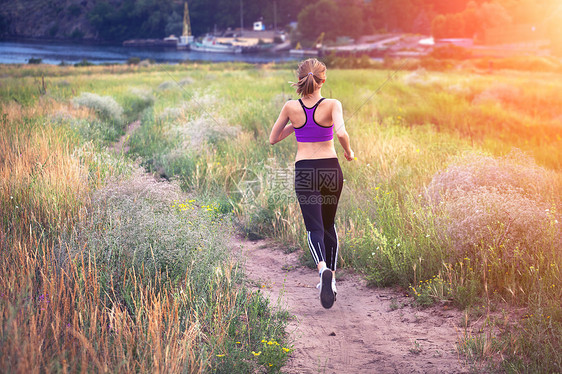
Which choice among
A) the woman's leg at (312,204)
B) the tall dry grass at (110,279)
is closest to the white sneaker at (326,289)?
the woman's leg at (312,204)

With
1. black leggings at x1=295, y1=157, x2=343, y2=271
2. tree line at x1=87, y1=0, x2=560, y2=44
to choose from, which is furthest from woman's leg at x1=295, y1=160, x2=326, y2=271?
tree line at x1=87, y1=0, x2=560, y2=44

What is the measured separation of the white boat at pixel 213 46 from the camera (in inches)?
3375

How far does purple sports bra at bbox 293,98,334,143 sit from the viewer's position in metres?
4.09

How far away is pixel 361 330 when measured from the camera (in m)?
3.97

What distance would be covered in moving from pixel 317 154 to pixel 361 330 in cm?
171

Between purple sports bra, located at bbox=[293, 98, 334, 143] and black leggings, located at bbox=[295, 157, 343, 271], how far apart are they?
0.21 m

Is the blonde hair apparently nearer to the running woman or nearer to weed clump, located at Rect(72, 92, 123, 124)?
the running woman

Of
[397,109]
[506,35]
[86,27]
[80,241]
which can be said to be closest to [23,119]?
[80,241]

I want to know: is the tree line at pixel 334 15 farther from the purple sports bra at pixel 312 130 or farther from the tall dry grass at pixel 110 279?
the purple sports bra at pixel 312 130

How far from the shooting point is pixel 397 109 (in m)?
14.9

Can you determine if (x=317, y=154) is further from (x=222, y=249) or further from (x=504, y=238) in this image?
(x=504, y=238)

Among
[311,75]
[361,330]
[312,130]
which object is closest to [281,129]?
[312,130]

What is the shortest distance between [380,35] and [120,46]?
161 feet

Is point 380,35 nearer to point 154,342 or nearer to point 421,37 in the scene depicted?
point 421,37
